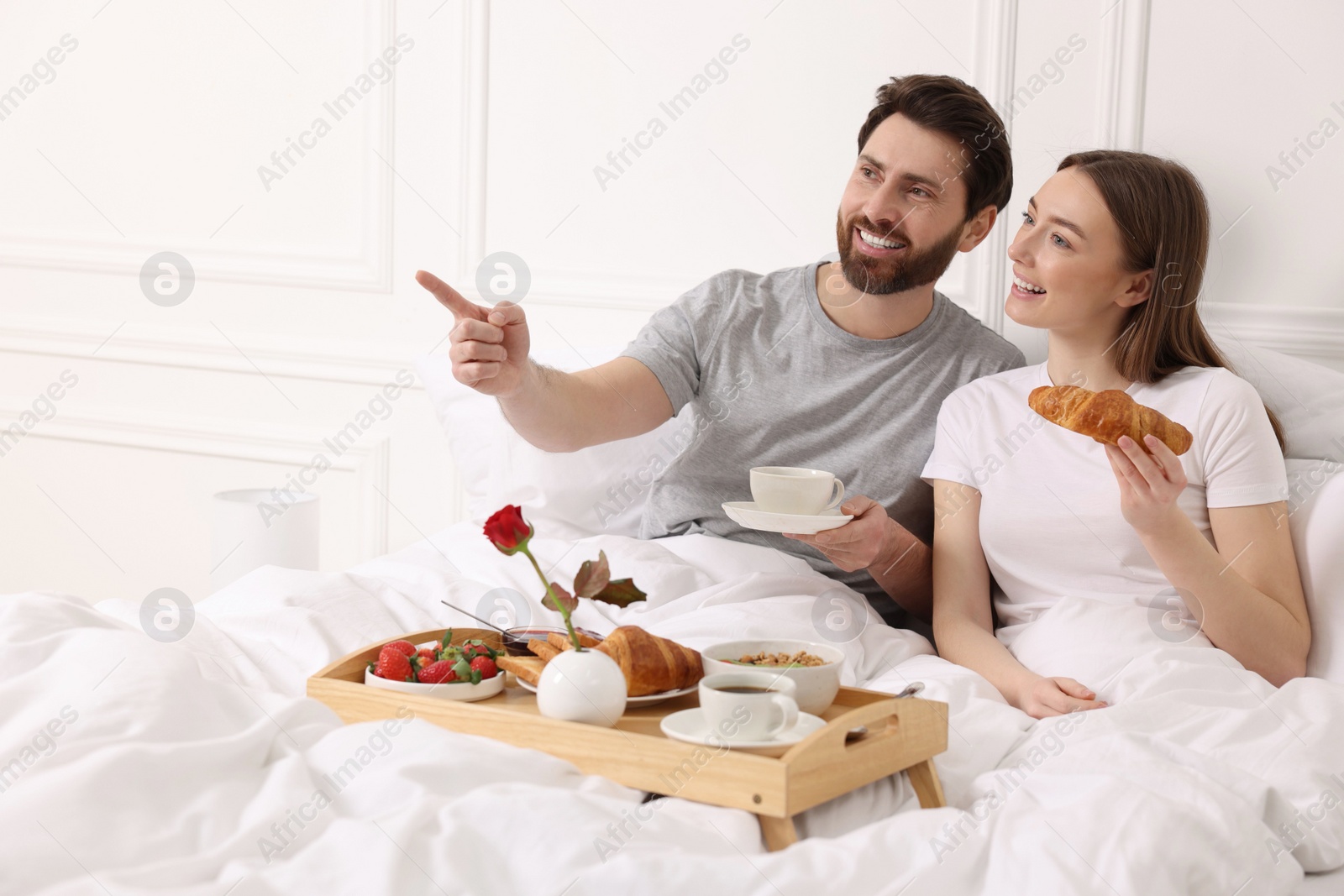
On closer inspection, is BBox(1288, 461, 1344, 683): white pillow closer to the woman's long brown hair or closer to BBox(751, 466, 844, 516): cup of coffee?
the woman's long brown hair

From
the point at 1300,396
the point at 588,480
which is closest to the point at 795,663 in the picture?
the point at 588,480

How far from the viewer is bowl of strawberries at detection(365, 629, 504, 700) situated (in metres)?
1.16

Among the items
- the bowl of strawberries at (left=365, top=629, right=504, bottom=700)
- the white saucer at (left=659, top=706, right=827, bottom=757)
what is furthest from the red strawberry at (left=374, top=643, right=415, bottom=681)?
the white saucer at (left=659, top=706, right=827, bottom=757)

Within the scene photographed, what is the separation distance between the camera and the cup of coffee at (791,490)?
4.84 ft

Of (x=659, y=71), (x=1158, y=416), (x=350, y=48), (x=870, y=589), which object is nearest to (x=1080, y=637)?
(x=1158, y=416)

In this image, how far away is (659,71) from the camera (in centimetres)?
239

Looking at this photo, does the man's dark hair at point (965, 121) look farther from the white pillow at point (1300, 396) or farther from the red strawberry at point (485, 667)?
the red strawberry at point (485, 667)

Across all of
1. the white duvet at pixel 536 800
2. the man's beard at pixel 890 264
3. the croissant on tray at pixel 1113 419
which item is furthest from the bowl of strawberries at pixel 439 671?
the man's beard at pixel 890 264

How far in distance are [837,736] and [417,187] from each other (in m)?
1.97

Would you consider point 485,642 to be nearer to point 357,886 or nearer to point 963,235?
point 357,886

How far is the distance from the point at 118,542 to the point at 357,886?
101 inches

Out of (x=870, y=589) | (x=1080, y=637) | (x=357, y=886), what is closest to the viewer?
(x=357, y=886)

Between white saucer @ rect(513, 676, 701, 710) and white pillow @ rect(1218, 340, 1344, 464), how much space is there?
106 cm

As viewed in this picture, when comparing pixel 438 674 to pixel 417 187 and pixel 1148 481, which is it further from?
pixel 417 187
